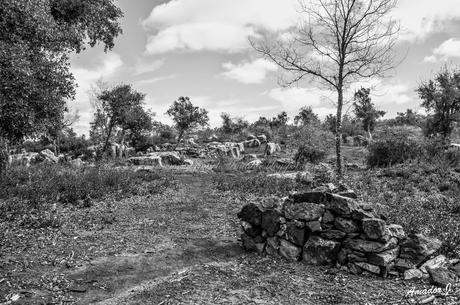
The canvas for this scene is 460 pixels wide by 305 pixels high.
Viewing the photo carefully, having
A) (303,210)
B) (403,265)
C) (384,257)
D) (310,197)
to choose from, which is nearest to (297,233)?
(303,210)

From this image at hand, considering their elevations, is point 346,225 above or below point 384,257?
above

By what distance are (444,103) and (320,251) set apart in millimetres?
30846

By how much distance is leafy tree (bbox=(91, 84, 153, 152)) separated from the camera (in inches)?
1425

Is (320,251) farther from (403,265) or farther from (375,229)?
(403,265)

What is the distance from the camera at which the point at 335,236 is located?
6445mm

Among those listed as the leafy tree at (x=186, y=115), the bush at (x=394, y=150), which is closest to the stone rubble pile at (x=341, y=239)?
the bush at (x=394, y=150)

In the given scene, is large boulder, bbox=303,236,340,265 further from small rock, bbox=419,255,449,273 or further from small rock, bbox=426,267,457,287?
small rock, bbox=426,267,457,287

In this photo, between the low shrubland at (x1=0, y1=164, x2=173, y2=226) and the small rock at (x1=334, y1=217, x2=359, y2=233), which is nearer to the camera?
the small rock at (x1=334, y1=217, x2=359, y2=233)

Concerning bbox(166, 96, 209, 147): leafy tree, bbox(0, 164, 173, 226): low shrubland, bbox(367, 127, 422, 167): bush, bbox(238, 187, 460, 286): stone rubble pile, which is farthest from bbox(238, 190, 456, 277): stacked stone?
bbox(166, 96, 209, 147): leafy tree

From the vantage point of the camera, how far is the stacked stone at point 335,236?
5988 millimetres

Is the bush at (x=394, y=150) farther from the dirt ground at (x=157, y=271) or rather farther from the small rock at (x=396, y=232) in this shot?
the small rock at (x=396, y=232)

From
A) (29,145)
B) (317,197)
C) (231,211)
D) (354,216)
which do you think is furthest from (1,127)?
(29,145)

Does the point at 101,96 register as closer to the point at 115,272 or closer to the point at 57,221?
the point at 57,221

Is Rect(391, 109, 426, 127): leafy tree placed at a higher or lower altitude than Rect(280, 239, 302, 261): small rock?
higher
